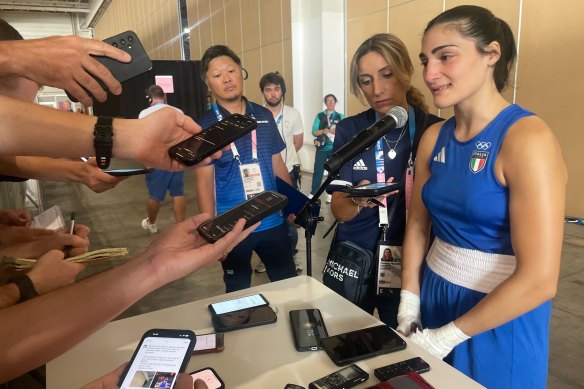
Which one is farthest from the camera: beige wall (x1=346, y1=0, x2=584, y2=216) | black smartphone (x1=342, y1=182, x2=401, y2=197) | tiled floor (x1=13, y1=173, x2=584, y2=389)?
beige wall (x1=346, y1=0, x2=584, y2=216)

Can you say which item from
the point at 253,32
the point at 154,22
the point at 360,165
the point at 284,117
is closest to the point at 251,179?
the point at 360,165

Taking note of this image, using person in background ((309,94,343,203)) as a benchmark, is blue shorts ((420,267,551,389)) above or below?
below

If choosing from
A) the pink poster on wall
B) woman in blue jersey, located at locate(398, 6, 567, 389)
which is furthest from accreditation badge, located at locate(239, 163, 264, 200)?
the pink poster on wall

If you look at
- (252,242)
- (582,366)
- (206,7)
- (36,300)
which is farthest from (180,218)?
(206,7)

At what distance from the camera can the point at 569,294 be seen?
300 centimetres

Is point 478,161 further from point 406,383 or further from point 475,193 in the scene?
point 406,383

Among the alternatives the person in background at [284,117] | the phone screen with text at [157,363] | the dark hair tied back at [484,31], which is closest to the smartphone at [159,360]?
the phone screen with text at [157,363]

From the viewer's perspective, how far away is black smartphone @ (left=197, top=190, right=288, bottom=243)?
91 cm

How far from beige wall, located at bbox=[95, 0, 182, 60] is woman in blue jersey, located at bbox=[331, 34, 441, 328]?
1236 centimetres

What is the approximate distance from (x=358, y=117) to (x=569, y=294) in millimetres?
2299

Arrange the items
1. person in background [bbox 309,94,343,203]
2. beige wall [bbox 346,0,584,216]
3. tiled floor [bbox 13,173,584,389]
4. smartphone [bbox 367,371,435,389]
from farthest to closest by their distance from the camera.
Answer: person in background [bbox 309,94,343,203] → beige wall [bbox 346,0,584,216] → tiled floor [bbox 13,173,584,389] → smartphone [bbox 367,371,435,389]

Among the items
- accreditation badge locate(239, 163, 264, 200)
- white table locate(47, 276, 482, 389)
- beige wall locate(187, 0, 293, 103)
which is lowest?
white table locate(47, 276, 482, 389)

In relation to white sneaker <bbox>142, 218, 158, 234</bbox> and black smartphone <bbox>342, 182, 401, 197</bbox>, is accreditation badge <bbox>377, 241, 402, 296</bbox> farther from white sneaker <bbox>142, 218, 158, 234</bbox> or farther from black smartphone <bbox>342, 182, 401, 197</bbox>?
white sneaker <bbox>142, 218, 158, 234</bbox>

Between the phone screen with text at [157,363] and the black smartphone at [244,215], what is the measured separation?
25 cm
